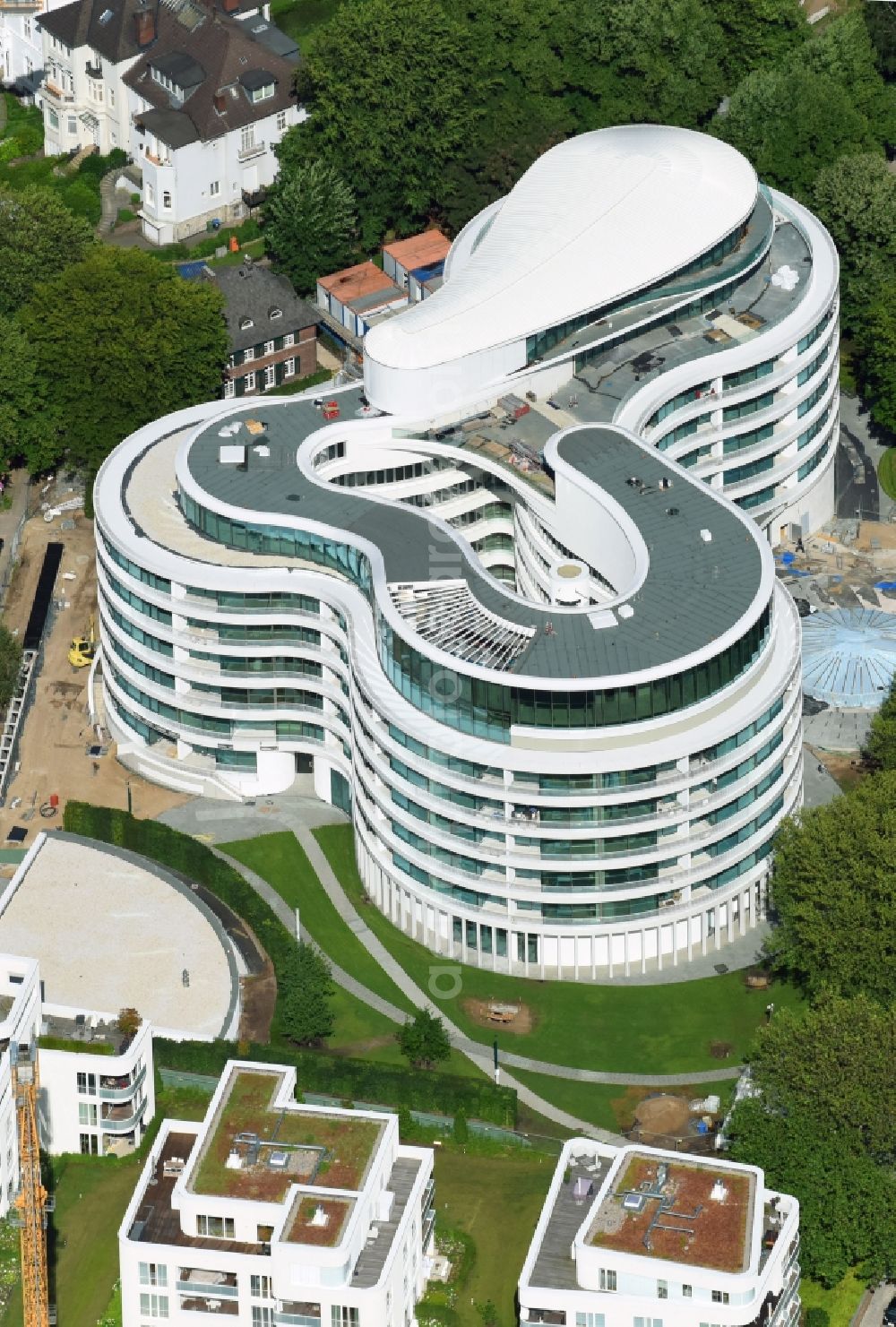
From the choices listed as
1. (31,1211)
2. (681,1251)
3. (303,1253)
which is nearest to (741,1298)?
(681,1251)

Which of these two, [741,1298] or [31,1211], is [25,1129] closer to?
[31,1211]

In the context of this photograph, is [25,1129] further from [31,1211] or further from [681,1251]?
[681,1251]

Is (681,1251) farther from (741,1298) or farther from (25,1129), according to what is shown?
(25,1129)

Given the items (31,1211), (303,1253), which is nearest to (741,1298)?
(303,1253)

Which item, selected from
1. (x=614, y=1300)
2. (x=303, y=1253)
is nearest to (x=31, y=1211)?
(x=303, y=1253)
